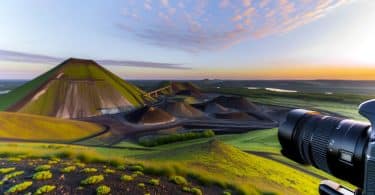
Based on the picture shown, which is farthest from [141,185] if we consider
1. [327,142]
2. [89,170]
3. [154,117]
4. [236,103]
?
[236,103]

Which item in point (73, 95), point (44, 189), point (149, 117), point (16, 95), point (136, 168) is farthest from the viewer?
point (16, 95)

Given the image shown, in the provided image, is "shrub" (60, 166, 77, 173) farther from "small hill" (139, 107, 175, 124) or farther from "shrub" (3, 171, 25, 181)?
"small hill" (139, 107, 175, 124)

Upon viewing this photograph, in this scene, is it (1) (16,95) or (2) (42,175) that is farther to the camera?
(1) (16,95)

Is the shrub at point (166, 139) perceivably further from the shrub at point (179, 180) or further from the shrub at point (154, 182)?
the shrub at point (154, 182)

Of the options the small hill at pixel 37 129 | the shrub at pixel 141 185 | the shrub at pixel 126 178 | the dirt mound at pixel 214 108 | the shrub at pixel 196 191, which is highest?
the shrub at pixel 126 178

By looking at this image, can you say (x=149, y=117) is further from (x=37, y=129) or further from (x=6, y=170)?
(x=6, y=170)

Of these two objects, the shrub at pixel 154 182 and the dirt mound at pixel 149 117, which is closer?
the shrub at pixel 154 182

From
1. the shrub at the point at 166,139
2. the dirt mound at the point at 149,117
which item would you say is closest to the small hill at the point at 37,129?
the shrub at the point at 166,139

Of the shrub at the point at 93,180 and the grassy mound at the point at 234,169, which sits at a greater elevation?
the shrub at the point at 93,180
